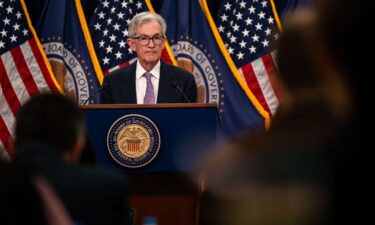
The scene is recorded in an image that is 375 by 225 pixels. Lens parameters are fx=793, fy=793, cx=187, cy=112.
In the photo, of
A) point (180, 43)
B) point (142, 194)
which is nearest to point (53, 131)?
point (142, 194)

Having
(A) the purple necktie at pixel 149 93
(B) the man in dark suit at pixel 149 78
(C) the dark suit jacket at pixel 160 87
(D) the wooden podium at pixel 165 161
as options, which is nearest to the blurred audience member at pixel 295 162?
(D) the wooden podium at pixel 165 161

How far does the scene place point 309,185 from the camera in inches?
35.8

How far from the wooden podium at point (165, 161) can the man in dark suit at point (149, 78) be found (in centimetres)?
76

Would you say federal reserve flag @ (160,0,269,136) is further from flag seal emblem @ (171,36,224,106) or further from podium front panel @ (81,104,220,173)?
podium front panel @ (81,104,220,173)

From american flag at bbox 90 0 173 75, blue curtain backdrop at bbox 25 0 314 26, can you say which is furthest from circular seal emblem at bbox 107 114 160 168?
blue curtain backdrop at bbox 25 0 314 26

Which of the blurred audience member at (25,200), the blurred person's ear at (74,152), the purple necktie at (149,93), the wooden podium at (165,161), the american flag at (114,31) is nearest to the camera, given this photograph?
the blurred audience member at (25,200)

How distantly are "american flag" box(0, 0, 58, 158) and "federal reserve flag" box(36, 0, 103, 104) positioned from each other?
0.13 meters

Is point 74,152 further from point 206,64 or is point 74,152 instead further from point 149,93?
point 206,64

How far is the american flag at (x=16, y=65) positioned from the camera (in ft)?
25.2

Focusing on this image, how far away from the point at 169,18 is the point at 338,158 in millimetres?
7046

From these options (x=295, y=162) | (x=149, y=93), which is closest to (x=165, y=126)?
(x=149, y=93)

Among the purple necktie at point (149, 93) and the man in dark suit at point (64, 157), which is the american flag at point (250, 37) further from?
the man in dark suit at point (64, 157)

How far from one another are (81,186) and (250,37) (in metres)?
6.16

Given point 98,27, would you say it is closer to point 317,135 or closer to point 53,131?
point 53,131
